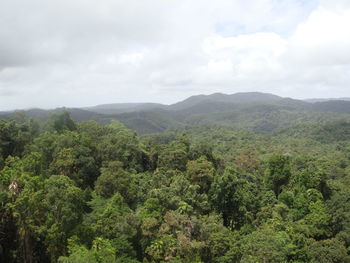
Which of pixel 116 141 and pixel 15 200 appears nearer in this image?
pixel 15 200

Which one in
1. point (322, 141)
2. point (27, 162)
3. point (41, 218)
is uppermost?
point (27, 162)

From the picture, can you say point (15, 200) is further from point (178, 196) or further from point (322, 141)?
point (322, 141)

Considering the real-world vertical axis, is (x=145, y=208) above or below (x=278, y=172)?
above

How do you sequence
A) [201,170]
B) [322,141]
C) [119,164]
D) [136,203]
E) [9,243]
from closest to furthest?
[9,243] < [136,203] < [119,164] < [201,170] < [322,141]

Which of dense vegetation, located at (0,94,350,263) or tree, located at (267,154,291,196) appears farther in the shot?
tree, located at (267,154,291,196)

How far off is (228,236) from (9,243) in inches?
616

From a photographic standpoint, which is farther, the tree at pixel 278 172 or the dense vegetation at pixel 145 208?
→ the tree at pixel 278 172

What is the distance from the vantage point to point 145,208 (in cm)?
2205

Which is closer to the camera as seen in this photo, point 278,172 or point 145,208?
point 145,208

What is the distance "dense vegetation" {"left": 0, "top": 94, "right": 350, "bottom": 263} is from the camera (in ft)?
56.9

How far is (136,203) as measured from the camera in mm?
26047

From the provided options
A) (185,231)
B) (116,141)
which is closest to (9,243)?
(185,231)

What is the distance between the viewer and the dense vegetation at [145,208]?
17.3 metres

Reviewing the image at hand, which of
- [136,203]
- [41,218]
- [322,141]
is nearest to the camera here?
[41,218]
